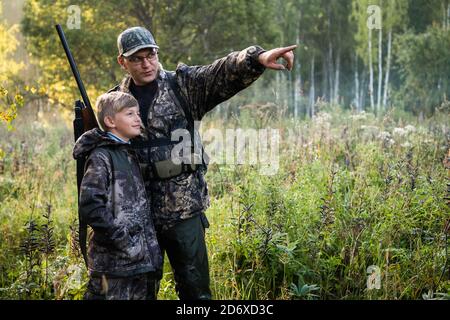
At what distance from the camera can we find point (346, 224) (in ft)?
13.8

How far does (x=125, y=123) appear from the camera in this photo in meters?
2.87

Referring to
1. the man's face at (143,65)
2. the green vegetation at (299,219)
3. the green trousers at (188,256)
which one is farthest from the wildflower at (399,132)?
the man's face at (143,65)

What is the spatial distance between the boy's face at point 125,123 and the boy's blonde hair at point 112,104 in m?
0.02

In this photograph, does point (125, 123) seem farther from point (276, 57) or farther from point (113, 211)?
point (276, 57)

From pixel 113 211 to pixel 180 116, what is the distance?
76 centimetres

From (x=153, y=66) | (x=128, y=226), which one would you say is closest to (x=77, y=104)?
(x=153, y=66)

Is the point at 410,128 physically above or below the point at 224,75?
below

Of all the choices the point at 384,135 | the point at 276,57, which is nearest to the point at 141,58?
the point at 276,57

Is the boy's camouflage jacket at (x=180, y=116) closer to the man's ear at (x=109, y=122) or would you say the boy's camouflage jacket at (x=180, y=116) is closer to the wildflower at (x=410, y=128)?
the man's ear at (x=109, y=122)

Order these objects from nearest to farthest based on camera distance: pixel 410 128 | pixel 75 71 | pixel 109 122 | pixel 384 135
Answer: pixel 109 122 → pixel 75 71 → pixel 384 135 → pixel 410 128

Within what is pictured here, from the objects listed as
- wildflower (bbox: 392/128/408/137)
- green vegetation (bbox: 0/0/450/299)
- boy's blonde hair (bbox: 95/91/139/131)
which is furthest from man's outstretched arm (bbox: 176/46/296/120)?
wildflower (bbox: 392/128/408/137)

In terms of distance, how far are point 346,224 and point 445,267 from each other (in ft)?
2.79

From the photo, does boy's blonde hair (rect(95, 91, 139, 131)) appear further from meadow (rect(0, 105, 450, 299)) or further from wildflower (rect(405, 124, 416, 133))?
wildflower (rect(405, 124, 416, 133))

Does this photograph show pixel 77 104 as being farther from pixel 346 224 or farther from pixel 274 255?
pixel 346 224
